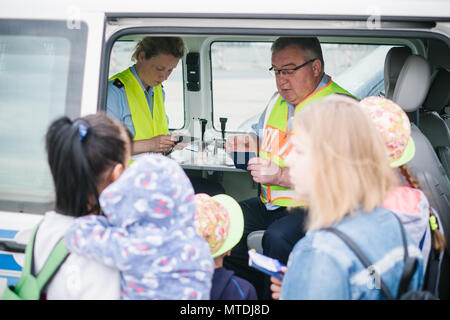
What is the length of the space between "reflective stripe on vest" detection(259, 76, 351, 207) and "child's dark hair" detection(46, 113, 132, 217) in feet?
4.50

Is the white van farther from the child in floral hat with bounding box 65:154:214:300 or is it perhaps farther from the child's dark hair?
the child in floral hat with bounding box 65:154:214:300

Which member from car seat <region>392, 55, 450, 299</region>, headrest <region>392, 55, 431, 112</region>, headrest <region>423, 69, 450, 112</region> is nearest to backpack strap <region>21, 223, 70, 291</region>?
car seat <region>392, 55, 450, 299</region>

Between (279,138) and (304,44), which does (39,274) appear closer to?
(279,138)

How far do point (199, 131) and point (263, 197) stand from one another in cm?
135

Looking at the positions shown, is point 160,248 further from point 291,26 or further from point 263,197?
point 263,197

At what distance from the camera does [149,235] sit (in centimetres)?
126

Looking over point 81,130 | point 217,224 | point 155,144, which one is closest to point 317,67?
point 155,144

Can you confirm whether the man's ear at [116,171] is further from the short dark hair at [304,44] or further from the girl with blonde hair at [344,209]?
the short dark hair at [304,44]

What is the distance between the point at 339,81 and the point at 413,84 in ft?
6.23

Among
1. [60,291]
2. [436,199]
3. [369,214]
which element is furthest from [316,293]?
[436,199]

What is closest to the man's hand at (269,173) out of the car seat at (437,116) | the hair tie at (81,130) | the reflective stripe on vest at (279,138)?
the reflective stripe on vest at (279,138)

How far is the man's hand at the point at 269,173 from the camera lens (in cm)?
261

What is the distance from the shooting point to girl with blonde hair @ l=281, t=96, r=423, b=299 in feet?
4.14

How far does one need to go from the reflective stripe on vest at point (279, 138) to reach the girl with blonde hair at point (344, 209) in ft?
4.14
